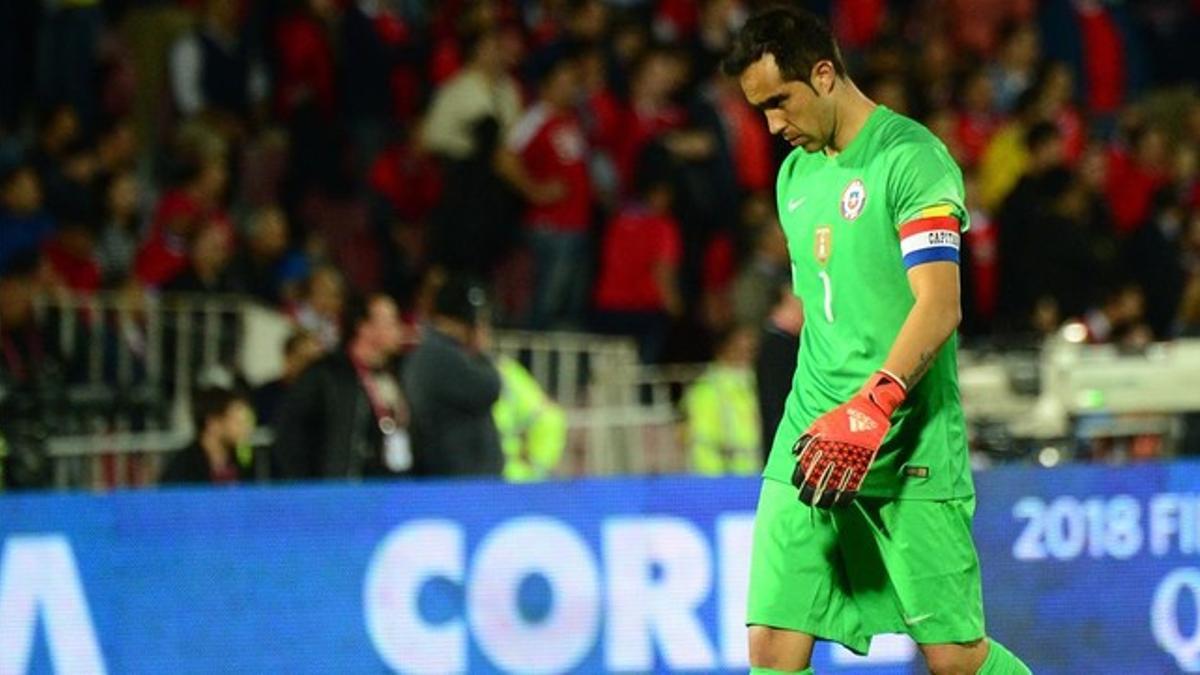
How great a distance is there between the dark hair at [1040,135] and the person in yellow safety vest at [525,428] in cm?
457

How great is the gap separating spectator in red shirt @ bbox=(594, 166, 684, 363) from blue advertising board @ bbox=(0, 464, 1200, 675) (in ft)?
20.1

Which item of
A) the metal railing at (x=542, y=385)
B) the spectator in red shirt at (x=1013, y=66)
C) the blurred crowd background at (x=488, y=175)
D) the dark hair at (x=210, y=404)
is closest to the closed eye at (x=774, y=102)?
the metal railing at (x=542, y=385)

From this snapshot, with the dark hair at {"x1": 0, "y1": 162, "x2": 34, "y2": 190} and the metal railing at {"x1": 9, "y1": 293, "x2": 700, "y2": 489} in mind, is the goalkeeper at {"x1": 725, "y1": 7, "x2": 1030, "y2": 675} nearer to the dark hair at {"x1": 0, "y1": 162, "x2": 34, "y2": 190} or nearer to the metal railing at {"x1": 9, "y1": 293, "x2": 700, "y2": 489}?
the metal railing at {"x1": 9, "y1": 293, "x2": 700, "y2": 489}

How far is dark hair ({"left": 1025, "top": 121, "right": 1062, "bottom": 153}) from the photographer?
648 inches

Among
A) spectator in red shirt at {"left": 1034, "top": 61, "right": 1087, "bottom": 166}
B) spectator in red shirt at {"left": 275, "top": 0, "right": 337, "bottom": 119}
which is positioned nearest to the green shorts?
spectator in red shirt at {"left": 275, "top": 0, "right": 337, "bottom": 119}

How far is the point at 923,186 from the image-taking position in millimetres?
6645

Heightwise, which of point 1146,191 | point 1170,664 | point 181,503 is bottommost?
point 1170,664

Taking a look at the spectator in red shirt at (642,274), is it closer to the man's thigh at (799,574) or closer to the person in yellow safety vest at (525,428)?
the person in yellow safety vest at (525,428)

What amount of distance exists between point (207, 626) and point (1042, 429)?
14.0ft

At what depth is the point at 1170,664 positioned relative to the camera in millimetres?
10008

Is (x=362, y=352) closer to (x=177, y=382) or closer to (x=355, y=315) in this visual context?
(x=355, y=315)

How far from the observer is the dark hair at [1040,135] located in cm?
1645

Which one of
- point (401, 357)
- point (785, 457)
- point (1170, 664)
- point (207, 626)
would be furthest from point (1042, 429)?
point (785, 457)

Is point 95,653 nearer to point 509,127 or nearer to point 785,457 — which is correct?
point 785,457
